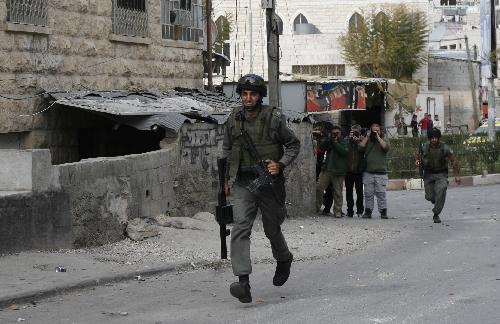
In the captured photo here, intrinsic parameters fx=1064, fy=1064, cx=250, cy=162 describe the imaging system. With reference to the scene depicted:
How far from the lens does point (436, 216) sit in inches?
721

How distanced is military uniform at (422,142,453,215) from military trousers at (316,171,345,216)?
182 centimetres

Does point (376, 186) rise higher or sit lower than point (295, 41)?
lower

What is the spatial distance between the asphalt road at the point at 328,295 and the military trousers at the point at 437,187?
434 cm

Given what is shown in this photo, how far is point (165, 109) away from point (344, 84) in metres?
25.0

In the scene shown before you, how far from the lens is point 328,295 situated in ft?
30.6

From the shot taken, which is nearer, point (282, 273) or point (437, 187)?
point (282, 273)

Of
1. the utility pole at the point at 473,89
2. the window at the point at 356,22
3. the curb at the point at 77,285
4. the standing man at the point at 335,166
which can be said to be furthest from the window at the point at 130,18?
the window at the point at 356,22

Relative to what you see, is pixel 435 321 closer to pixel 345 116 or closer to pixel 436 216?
pixel 436 216

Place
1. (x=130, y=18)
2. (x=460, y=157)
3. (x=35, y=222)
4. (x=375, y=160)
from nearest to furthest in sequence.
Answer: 1. (x=35, y=222)
2. (x=375, y=160)
3. (x=130, y=18)
4. (x=460, y=157)

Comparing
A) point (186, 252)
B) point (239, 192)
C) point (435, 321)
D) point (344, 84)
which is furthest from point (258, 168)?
point (344, 84)

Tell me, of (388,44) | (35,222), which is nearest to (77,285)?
(35,222)

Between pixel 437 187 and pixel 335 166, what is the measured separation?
202cm

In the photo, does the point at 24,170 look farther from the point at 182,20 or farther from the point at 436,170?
the point at 182,20

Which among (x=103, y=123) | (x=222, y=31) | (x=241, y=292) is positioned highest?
(x=222, y=31)
